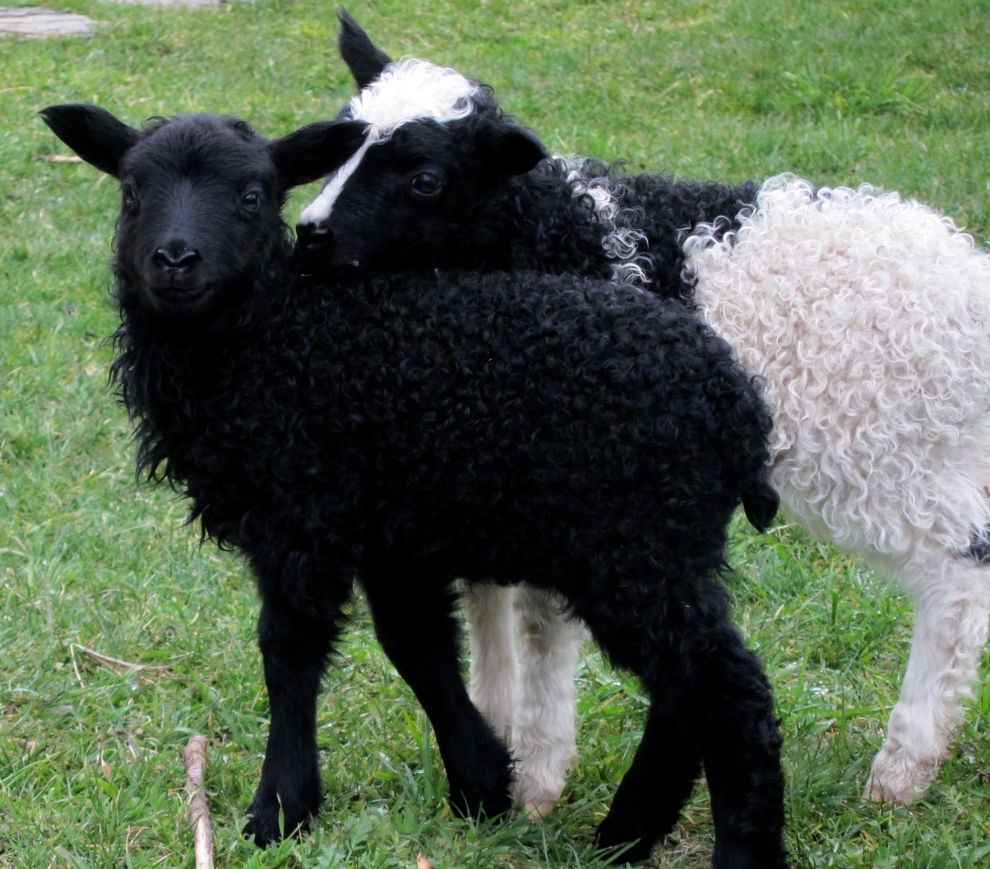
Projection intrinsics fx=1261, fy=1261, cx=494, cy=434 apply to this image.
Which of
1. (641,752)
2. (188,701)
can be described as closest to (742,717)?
(641,752)

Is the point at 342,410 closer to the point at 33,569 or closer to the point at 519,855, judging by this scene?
the point at 519,855

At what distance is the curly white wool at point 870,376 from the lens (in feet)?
11.7

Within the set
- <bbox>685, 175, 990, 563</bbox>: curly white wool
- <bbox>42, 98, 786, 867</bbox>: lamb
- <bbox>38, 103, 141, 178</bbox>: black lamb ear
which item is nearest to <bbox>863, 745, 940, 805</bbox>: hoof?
<bbox>685, 175, 990, 563</bbox>: curly white wool

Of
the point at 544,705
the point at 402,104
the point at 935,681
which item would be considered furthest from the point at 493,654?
the point at 402,104

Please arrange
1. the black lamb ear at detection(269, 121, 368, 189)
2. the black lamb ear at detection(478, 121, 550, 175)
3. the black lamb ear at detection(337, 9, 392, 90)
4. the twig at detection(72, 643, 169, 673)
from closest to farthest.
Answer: the black lamb ear at detection(269, 121, 368, 189) → the black lamb ear at detection(478, 121, 550, 175) → the twig at detection(72, 643, 169, 673) → the black lamb ear at detection(337, 9, 392, 90)

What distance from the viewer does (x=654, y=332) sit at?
2980 millimetres

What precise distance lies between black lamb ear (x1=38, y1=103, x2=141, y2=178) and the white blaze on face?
1.72ft

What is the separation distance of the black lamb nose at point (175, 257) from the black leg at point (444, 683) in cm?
96

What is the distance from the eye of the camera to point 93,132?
3.32 meters

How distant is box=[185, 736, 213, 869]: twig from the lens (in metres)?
3.09

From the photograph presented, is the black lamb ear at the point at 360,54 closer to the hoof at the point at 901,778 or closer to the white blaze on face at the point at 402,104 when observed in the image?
the white blaze on face at the point at 402,104

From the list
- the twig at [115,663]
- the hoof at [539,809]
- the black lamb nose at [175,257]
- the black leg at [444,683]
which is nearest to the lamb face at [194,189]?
the black lamb nose at [175,257]

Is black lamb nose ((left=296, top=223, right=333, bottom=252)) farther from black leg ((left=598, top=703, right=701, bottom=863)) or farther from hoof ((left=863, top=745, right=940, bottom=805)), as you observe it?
hoof ((left=863, top=745, right=940, bottom=805))

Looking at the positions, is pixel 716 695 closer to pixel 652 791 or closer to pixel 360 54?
pixel 652 791
